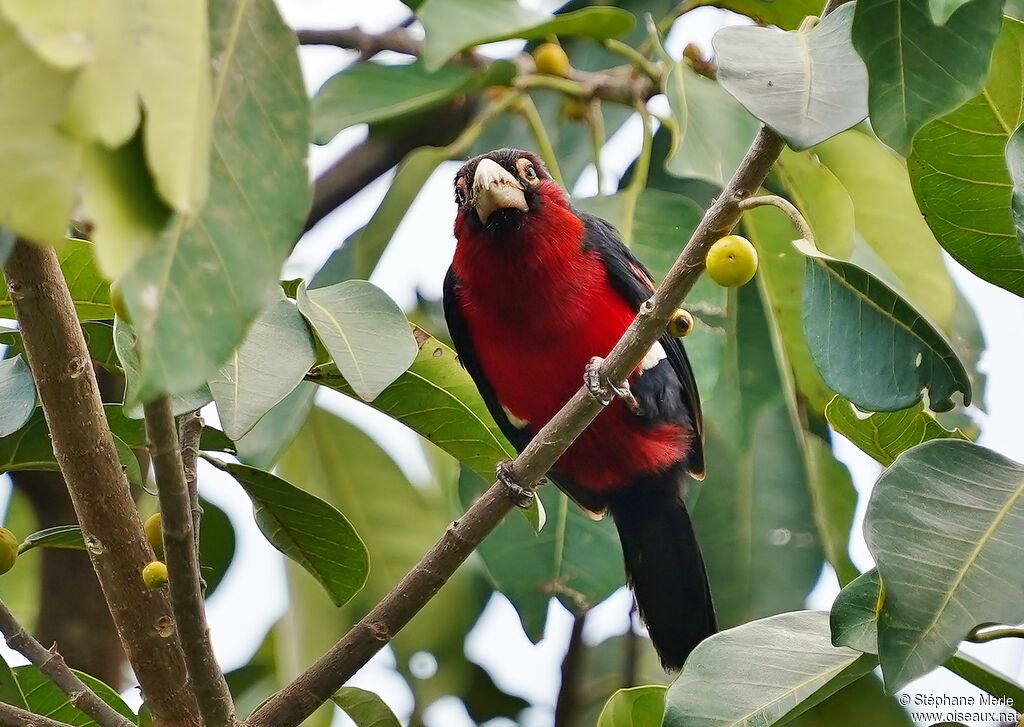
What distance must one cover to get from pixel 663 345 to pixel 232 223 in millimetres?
2375

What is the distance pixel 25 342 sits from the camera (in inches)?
60.3

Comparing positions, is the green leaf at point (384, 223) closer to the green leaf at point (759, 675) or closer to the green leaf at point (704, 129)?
the green leaf at point (704, 129)

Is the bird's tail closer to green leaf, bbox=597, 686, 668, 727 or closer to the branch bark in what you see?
green leaf, bbox=597, 686, 668, 727

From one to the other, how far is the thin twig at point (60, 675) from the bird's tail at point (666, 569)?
1920 mm

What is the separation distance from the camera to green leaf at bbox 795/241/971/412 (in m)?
1.58

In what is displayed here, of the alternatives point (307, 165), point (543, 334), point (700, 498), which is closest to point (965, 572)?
point (307, 165)

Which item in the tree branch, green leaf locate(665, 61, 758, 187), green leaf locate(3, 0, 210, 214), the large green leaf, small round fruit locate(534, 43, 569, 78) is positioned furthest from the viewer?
small round fruit locate(534, 43, 569, 78)

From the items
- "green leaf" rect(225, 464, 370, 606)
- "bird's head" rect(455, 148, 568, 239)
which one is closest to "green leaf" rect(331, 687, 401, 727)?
"green leaf" rect(225, 464, 370, 606)

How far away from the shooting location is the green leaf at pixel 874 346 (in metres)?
1.58

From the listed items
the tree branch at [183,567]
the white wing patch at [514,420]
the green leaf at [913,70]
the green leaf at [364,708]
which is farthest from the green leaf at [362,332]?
→ the white wing patch at [514,420]

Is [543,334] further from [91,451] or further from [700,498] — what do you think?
[91,451]

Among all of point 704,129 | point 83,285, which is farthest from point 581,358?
point 83,285

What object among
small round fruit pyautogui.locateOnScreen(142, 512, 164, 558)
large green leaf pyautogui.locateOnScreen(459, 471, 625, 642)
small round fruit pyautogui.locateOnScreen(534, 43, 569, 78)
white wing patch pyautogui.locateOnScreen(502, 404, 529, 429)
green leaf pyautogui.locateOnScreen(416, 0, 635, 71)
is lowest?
large green leaf pyautogui.locateOnScreen(459, 471, 625, 642)

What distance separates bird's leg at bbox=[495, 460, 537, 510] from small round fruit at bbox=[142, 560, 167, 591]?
517mm
